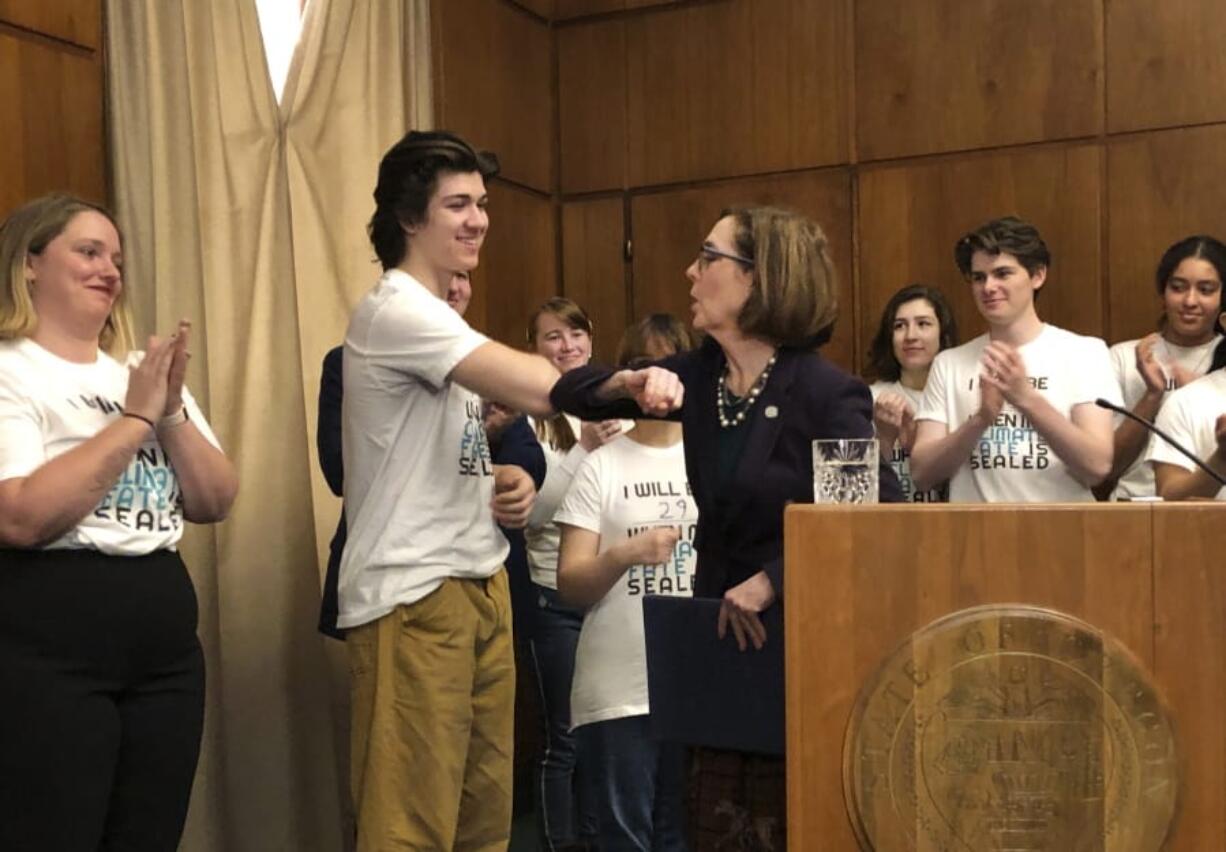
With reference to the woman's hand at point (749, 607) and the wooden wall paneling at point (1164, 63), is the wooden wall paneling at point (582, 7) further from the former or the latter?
the woman's hand at point (749, 607)

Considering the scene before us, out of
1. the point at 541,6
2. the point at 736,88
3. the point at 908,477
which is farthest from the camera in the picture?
the point at 541,6

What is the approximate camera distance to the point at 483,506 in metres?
2.20

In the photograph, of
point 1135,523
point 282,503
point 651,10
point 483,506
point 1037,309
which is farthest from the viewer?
point 651,10

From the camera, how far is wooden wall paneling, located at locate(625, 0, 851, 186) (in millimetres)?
4711

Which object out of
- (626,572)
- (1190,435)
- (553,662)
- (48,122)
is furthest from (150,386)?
(1190,435)

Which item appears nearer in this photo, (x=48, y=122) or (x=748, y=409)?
(x=748, y=409)

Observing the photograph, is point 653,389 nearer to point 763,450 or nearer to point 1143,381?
point 763,450

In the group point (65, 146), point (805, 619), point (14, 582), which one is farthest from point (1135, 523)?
point (65, 146)

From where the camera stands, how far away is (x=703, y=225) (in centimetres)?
489

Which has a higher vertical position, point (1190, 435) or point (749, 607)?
point (1190, 435)

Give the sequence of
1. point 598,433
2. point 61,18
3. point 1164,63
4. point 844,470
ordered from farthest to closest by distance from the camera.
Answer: point 1164,63 → point 61,18 → point 598,433 → point 844,470

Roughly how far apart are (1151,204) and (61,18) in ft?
10.6

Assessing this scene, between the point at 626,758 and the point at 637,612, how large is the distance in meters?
0.29

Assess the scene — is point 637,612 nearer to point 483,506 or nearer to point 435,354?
point 483,506
